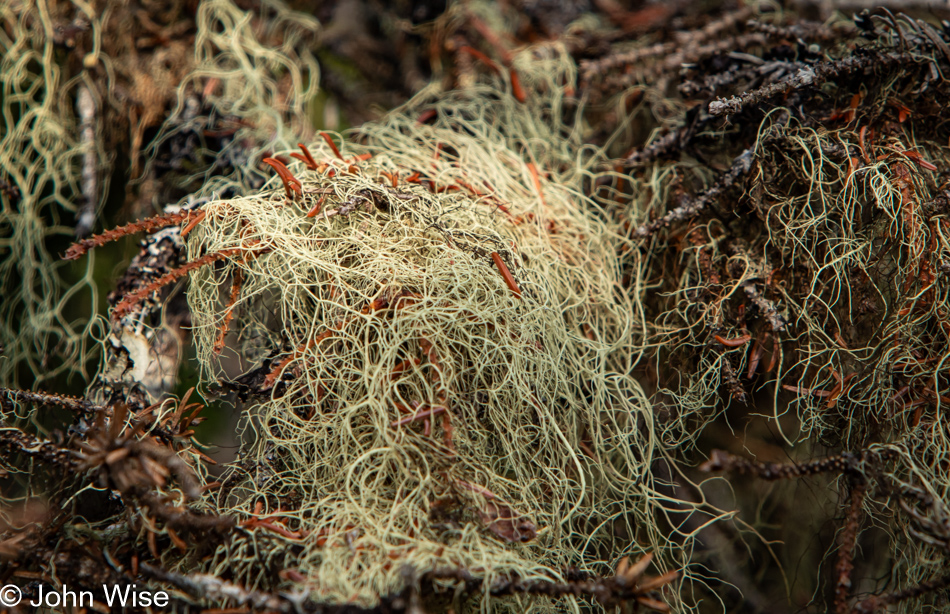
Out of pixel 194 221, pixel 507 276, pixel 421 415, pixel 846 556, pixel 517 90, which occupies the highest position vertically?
pixel 517 90

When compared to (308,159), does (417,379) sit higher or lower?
lower

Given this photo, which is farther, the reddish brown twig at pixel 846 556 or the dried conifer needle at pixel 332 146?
the dried conifer needle at pixel 332 146

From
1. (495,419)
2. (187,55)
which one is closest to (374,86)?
(187,55)

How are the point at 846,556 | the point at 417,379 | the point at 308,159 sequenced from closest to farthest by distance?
the point at 846,556 → the point at 417,379 → the point at 308,159

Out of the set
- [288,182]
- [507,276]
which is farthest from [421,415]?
[288,182]

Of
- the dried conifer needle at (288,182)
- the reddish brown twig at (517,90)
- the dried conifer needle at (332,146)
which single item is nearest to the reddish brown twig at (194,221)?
the dried conifer needle at (288,182)

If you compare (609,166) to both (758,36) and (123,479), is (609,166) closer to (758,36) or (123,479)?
(758,36)

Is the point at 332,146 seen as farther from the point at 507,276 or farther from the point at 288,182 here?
the point at 507,276

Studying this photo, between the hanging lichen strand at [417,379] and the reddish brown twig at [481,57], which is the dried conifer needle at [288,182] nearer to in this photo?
the hanging lichen strand at [417,379]

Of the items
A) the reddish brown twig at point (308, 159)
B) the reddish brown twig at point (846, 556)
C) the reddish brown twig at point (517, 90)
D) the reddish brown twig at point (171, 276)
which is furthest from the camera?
the reddish brown twig at point (517, 90)
